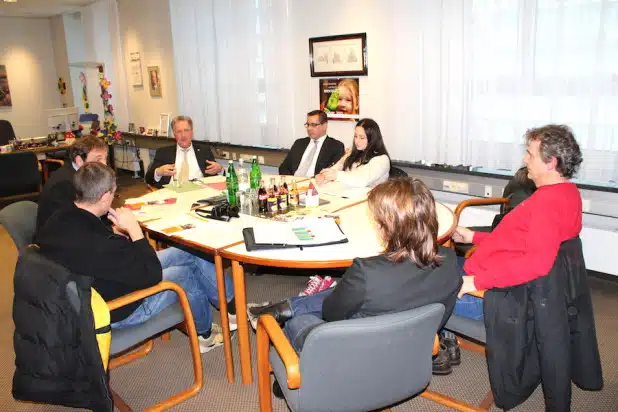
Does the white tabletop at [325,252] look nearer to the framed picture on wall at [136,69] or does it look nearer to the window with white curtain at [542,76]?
the window with white curtain at [542,76]

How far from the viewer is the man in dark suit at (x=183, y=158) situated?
4227 millimetres

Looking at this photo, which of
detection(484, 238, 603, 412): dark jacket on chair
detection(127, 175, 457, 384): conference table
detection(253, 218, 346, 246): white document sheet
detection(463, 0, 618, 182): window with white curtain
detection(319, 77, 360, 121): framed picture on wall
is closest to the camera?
detection(484, 238, 603, 412): dark jacket on chair

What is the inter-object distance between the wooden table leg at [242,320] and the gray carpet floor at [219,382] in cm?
8

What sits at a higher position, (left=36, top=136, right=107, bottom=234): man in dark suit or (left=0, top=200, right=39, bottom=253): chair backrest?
(left=36, top=136, right=107, bottom=234): man in dark suit

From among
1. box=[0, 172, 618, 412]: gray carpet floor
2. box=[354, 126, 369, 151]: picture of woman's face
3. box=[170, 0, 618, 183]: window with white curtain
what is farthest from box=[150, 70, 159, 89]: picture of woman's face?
box=[0, 172, 618, 412]: gray carpet floor

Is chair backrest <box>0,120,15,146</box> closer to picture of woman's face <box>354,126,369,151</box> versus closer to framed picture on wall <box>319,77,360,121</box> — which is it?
framed picture on wall <box>319,77,360,121</box>

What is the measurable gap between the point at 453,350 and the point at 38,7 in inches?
340

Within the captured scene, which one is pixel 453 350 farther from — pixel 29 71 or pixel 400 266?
pixel 29 71

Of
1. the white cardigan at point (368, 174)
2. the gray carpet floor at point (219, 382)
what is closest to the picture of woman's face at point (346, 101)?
the white cardigan at point (368, 174)

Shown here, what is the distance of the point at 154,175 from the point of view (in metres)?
4.18

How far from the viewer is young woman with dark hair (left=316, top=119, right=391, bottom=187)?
11.7 ft

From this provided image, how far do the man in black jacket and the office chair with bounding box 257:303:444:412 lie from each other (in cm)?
74

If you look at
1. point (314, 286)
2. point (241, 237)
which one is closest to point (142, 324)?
point (241, 237)

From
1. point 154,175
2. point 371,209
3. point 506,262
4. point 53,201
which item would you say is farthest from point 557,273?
point 154,175
